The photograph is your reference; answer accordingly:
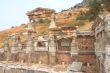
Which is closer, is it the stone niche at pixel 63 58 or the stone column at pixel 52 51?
the stone niche at pixel 63 58

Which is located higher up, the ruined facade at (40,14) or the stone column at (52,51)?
the ruined facade at (40,14)

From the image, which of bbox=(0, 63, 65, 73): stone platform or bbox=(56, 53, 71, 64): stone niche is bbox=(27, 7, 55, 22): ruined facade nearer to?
bbox=(0, 63, 65, 73): stone platform

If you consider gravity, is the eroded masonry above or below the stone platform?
above

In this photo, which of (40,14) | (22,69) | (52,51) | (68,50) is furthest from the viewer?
(40,14)

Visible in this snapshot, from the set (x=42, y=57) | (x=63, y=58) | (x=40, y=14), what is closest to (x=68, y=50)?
(x=63, y=58)

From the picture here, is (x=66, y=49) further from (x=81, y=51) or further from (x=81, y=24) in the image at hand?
(x=81, y=24)

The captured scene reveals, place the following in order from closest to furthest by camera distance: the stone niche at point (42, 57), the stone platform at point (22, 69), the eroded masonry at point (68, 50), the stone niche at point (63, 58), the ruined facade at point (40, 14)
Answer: the eroded masonry at point (68, 50)
the stone platform at point (22, 69)
the stone niche at point (63, 58)
the stone niche at point (42, 57)
the ruined facade at point (40, 14)

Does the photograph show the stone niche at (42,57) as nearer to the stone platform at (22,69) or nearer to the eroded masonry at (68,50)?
the eroded masonry at (68,50)

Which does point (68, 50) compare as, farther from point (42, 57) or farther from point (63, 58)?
point (42, 57)

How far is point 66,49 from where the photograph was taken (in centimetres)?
2786

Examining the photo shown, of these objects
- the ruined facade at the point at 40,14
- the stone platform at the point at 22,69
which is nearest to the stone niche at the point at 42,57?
the stone platform at the point at 22,69

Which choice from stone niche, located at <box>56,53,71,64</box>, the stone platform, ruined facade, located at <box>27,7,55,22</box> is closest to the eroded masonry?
stone niche, located at <box>56,53,71,64</box>

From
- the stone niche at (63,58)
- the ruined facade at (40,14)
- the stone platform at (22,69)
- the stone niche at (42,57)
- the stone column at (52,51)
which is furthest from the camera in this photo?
the ruined facade at (40,14)

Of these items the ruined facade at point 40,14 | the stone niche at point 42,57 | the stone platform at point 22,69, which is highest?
the ruined facade at point 40,14
